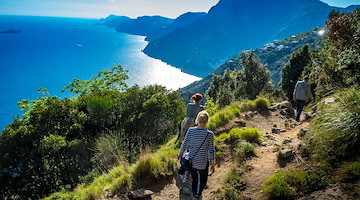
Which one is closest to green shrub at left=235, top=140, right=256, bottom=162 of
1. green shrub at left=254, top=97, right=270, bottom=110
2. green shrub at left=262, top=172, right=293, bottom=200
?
green shrub at left=262, top=172, right=293, bottom=200

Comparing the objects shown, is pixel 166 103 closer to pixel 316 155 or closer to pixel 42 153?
pixel 42 153

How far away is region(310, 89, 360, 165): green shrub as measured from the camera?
3.94m

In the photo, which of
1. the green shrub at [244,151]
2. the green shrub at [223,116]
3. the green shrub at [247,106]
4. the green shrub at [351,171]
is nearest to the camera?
the green shrub at [351,171]

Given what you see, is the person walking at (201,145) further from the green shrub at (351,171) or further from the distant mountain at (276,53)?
the distant mountain at (276,53)

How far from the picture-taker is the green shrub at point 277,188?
12.4 feet

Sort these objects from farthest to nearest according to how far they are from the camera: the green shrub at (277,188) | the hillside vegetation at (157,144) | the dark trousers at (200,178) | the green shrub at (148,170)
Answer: the green shrub at (148,170) < the dark trousers at (200,178) < the hillside vegetation at (157,144) < the green shrub at (277,188)

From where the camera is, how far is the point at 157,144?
A: 33.7 ft

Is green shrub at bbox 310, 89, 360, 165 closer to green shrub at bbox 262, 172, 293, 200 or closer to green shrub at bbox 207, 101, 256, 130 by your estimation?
green shrub at bbox 262, 172, 293, 200

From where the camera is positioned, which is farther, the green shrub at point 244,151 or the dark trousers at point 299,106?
the dark trousers at point 299,106

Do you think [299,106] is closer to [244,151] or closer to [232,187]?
[244,151]

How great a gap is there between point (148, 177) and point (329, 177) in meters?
3.81

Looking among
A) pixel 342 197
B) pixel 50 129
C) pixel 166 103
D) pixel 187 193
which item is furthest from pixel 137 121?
pixel 342 197

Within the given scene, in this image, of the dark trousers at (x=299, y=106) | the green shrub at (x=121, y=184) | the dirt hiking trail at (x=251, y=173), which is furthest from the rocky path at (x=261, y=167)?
the dark trousers at (x=299, y=106)

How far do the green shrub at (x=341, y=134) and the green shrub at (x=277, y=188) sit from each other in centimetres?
97
